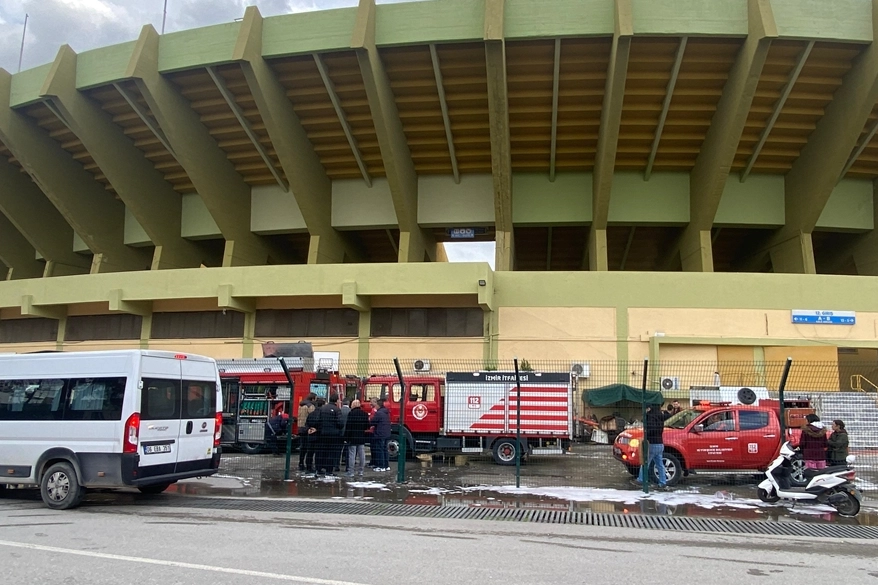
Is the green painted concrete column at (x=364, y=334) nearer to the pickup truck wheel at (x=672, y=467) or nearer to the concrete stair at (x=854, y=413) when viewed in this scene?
the pickup truck wheel at (x=672, y=467)

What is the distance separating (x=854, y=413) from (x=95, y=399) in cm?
1614

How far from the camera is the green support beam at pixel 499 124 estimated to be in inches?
751

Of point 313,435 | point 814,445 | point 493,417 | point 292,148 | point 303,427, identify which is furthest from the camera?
point 292,148

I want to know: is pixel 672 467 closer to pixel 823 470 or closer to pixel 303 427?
pixel 823 470

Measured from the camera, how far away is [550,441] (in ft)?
47.8

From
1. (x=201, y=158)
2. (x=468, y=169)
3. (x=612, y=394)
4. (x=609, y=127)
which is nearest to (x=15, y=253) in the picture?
(x=201, y=158)

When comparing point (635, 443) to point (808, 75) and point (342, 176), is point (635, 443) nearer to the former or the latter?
point (808, 75)

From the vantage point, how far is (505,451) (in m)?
14.9

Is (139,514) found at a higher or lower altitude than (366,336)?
lower

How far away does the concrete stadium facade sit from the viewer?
66.6ft

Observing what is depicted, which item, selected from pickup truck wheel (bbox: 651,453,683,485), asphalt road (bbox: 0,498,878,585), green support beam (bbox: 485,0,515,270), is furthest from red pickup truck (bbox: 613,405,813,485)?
green support beam (bbox: 485,0,515,270)

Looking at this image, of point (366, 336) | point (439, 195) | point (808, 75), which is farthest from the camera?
point (439, 195)

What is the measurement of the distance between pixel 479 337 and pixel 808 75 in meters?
14.4

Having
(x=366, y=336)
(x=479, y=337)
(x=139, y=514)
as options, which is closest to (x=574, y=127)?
(x=479, y=337)
